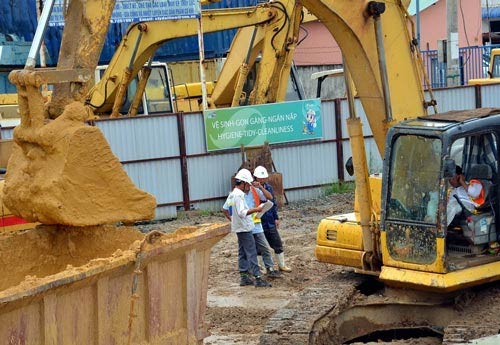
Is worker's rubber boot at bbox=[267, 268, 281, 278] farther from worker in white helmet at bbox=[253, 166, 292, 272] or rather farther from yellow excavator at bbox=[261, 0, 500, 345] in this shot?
yellow excavator at bbox=[261, 0, 500, 345]

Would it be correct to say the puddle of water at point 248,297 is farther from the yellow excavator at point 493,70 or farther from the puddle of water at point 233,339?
the yellow excavator at point 493,70

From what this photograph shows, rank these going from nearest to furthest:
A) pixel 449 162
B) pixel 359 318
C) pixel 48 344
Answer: pixel 48 344 < pixel 449 162 < pixel 359 318

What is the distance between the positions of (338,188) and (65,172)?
14.1 meters

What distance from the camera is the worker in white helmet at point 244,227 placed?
13477 mm

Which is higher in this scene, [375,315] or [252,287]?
[375,315]

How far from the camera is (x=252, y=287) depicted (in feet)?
45.3

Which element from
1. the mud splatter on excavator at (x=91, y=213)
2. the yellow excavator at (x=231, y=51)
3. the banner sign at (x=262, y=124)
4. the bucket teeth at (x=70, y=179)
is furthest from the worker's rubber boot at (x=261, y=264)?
the bucket teeth at (x=70, y=179)

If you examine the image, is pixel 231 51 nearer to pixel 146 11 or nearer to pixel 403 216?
pixel 146 11

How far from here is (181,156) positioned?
19422 millimetres

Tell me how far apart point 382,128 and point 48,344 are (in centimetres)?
473

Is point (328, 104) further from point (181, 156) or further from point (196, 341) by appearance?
point (196, 341)

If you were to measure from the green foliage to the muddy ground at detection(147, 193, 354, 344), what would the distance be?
748 millimetres

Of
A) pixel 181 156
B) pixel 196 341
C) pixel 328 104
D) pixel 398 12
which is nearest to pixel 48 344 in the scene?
pixel 196 341

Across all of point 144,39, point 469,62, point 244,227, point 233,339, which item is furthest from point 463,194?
point 469,62
